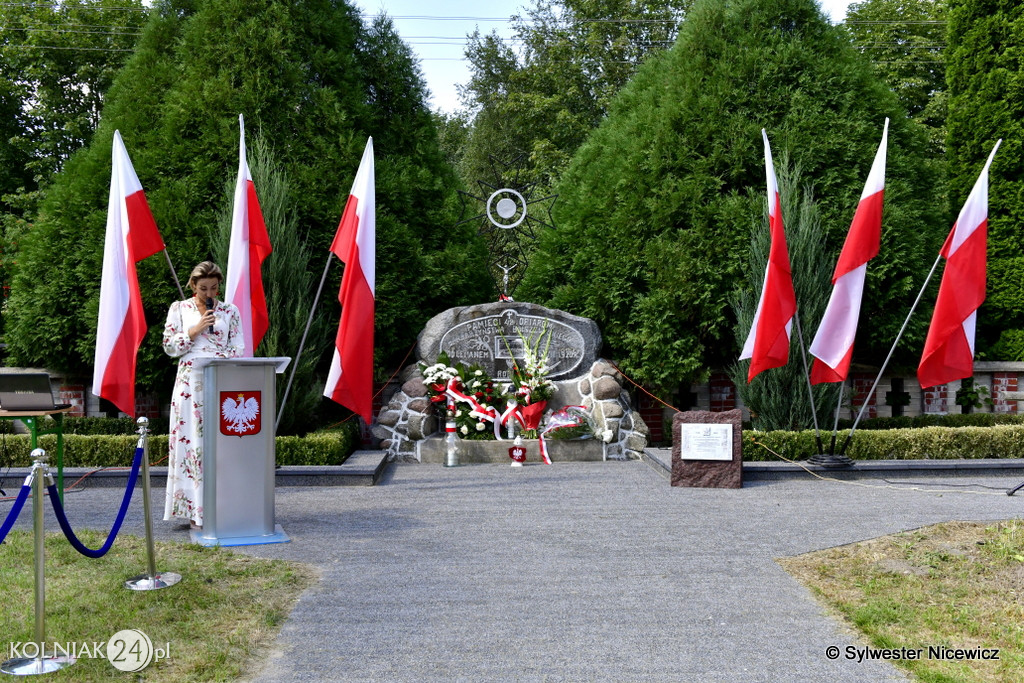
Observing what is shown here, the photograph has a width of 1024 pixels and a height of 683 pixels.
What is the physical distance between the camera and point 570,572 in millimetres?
5332

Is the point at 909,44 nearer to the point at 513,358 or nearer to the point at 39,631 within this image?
the point at 513,358

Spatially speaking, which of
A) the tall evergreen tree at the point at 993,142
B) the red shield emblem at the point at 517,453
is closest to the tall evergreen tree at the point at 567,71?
the tall evergreen tree at the point at 993,142

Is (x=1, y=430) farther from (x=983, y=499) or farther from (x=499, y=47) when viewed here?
(x=499, y=47)

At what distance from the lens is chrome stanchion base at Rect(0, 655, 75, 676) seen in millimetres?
3669

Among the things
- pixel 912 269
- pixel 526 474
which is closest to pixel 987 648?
pixel 526 474

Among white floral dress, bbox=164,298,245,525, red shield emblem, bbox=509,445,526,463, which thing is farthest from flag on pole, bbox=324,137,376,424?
red shield emblem, bbox=509,445,526,463

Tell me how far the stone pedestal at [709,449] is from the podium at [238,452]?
3.78 metres

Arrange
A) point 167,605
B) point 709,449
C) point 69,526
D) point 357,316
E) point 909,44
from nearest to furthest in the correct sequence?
1. point 167,605
2. point 69,526
3. point 709,449
4. point 357,316
5. point 909,44

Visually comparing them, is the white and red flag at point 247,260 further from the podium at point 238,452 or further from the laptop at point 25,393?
the podium at point 238,452

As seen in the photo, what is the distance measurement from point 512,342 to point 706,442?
10.5 ft

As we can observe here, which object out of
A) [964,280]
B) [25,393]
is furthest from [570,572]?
[964,280]

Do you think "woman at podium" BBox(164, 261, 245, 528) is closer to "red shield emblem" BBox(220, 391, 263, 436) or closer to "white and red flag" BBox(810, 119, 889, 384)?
"red shield emblem" BBox(220, 391, 263, 436)

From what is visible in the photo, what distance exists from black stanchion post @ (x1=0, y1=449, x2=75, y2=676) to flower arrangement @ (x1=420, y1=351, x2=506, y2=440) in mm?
6543

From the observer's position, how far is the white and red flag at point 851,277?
28.3 ft
